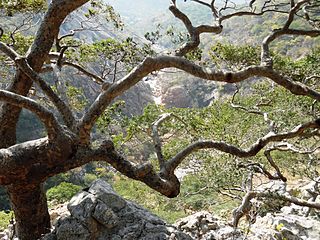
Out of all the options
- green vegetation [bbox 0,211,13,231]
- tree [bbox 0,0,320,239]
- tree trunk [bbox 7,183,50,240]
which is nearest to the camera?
tree [bbox 0,0,320,239]

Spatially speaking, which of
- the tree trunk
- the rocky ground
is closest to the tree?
the tree trunk

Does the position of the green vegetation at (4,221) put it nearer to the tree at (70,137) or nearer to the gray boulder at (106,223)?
the tree at (70,137)

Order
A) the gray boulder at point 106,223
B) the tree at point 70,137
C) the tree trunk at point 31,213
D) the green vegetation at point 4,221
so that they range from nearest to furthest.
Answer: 1. the tree at point 70,137
2. the gray boulder at point 106,223
3. the tree trunk at point 31,213
4. the green vegetation at point 4,221

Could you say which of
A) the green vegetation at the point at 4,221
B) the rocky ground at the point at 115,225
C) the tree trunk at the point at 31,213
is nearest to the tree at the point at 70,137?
the tree trunk at the point at 31,213

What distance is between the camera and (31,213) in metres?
4.45

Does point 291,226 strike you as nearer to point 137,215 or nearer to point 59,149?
point 137,215

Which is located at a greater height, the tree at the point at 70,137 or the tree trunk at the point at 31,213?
the tree at the point at 70,137

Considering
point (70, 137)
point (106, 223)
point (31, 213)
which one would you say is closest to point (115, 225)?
point (106, 223)

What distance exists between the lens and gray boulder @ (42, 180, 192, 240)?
3590mm

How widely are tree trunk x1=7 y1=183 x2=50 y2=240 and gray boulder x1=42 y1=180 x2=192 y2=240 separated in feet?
2.33

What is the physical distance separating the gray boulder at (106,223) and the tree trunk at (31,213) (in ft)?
2.33

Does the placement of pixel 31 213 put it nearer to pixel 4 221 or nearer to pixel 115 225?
pixel 115 225

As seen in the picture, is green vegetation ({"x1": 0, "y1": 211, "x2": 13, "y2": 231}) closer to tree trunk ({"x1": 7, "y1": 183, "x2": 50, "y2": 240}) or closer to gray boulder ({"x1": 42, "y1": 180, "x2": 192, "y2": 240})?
tree trunk ({"x1": 7, "y1": 183, "x2": 50, "y2": 240})

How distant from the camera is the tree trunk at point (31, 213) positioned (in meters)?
4.29
